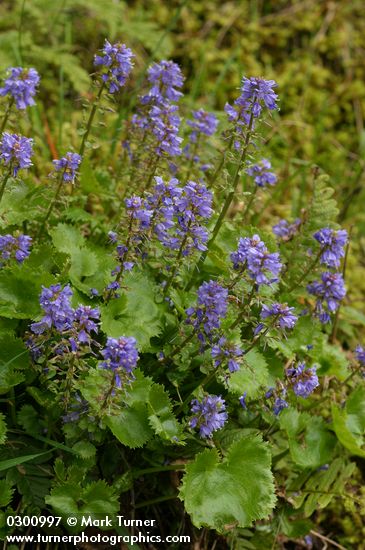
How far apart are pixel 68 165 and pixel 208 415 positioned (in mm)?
1202

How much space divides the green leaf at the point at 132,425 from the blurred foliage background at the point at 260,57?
8.91ft

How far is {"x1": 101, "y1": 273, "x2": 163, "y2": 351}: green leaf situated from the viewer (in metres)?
2.87

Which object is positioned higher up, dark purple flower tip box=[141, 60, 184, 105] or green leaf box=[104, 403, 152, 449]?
dark purple flower tip box=[141, 60, 184, 105]

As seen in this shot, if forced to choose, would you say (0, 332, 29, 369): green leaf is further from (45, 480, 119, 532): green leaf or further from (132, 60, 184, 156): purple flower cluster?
(132, 60, 184, 156): purple flower cluster

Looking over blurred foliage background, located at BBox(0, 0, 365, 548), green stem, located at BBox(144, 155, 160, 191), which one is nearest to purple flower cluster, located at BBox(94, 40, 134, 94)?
green stem, located at BBox(144, 155, 160, 191)

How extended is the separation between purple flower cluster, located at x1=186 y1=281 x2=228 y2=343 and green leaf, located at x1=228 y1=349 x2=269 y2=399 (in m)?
0.23

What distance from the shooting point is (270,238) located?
3.36 metres

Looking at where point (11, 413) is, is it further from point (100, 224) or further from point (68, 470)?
point (100, 224)

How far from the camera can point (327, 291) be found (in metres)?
3.20

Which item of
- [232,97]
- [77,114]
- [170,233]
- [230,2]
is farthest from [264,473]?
[230,2]

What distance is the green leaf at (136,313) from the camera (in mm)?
2865

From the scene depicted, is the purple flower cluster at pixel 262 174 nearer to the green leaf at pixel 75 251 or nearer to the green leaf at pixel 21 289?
the green leaf at pixel 75 251

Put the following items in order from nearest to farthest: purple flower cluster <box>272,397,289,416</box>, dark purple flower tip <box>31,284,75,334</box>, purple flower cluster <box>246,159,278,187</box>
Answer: dark purple flower tip <box>31,284,75,334</box> < purple flower cluster <box>272,397,289,416</box> < purple flower cluster <box>246,159,278,187</box>

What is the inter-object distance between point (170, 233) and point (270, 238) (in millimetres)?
567
